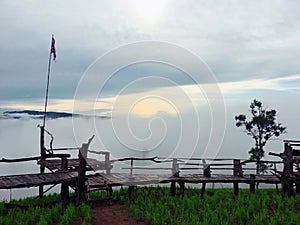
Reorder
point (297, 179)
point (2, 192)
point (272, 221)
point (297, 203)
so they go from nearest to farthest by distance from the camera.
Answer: point (272, 221) → point (297, 203) → point (297, 179) → point (2, 192)

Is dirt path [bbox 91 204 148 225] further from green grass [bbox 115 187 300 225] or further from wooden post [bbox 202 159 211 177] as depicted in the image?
wooden post [bbox 202 159 211 177]

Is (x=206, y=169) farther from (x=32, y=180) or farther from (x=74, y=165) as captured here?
(x=32, y=180)

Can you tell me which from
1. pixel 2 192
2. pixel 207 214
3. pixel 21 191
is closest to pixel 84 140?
pixel 207 214

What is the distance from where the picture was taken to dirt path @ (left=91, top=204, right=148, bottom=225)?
33.7ft

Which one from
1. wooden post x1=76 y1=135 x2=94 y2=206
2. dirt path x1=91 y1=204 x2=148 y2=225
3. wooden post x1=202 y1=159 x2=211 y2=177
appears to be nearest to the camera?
dirt path x1=91 y1=204 x2=148 y2=225

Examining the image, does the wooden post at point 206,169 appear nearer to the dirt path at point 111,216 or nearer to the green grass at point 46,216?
the dirt path at point 111,216

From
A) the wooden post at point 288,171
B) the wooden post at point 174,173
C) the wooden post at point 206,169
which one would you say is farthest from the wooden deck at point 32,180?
the wooden post at point 288,171

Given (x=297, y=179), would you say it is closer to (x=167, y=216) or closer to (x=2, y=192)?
(x=167, y=216)

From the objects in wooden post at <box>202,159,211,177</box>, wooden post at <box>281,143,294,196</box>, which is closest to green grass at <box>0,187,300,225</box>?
wooden post at <box>281,143,294,196</box>

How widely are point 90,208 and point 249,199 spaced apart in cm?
568

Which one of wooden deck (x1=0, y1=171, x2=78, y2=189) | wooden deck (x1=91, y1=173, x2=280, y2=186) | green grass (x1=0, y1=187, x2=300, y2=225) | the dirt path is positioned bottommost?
the dirt path

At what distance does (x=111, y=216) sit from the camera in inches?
426

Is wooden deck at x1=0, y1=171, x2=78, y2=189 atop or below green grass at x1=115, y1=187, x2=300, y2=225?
atop

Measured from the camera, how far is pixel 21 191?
6194 cm
